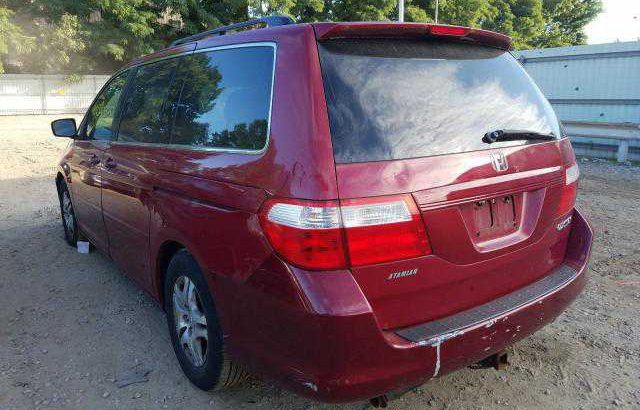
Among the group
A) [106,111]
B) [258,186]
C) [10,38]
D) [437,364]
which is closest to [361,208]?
[258,186]

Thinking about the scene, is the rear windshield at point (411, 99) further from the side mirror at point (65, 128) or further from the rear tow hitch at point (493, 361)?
the side mirror at point (65, 128)

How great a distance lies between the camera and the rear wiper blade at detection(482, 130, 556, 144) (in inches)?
92.6

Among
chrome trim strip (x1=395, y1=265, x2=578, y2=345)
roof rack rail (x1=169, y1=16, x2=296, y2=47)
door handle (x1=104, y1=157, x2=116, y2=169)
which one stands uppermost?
roof rack rail (x1=169, y1=16, x2=296, y2=47)

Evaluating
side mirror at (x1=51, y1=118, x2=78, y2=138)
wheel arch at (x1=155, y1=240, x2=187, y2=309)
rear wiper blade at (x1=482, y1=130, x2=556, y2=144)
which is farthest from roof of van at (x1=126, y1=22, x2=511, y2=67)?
side mirror at (x1=51, y1=118, x2=78, y2=138)

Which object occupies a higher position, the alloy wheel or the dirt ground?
the alloy wheel

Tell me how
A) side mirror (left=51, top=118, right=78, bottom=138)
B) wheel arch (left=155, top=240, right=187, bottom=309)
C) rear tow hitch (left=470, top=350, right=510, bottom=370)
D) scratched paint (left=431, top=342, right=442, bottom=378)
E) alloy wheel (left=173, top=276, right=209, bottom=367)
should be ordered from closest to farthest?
scratched paint (left=431, top=342, right=442, bottom=378)
rear tow hitch (left=470, top=350, right=510, bottom=370)
alloy wheel (left=173, top=276, right=209, bottom=367)
wheel arch (left=155, top=240, right=187, bottom=309)
side mirror (left=51, top=118, right=78, bottom=138)

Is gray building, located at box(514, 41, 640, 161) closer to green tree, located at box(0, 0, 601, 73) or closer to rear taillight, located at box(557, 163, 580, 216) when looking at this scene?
rear taillight, located at box(557, 163, 580, 216)

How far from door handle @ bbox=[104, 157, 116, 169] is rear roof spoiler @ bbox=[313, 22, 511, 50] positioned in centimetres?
211

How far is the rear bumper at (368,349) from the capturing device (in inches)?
76.3

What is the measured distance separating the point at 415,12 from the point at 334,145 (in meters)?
34.0

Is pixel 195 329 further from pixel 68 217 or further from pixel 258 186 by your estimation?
pixel 68 217

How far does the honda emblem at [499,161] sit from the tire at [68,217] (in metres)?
4.25

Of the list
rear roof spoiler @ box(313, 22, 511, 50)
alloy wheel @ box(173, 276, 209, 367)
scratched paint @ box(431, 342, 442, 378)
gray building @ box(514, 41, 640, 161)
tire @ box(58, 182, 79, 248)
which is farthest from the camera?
gray building @ box(514, 41, 640, 161)

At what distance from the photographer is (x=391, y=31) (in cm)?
225
